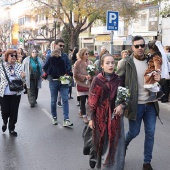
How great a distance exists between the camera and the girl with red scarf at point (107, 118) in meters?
3.57

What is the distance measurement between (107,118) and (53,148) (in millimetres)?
1907

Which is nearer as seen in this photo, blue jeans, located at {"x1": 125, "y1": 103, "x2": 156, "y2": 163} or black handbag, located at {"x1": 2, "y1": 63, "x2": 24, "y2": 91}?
blue jeans, located at {"x1": 125, "y1": 103, "x2": 156, "y2": 163}

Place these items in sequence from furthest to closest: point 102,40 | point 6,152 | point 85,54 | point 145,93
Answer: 1. point 102,40
2. point 85,54
3. point 6,152
4. point 145,93

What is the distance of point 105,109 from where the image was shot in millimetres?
3590

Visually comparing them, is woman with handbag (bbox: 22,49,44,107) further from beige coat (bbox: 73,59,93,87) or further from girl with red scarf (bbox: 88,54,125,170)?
girl with red scarf (bbox: 88,54,125,170)

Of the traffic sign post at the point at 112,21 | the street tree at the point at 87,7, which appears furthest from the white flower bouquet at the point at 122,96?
the street tree at the point at 87,7

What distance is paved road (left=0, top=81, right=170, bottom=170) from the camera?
14.4 ft

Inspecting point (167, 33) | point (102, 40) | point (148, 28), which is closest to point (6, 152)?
point (167, 33)

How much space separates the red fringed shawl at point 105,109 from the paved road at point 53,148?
2.86 ft

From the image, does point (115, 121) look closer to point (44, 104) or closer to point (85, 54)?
point (85, 54)

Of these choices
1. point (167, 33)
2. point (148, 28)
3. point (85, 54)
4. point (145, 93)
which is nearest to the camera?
point (145, 93)

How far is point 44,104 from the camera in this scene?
9.28 meters

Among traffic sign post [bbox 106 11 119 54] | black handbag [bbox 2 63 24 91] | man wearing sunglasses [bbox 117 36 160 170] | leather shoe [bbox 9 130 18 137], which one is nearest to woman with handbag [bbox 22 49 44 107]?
traffic sign post [bbox 106 11 119 54]

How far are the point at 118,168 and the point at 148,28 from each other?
24737mm
